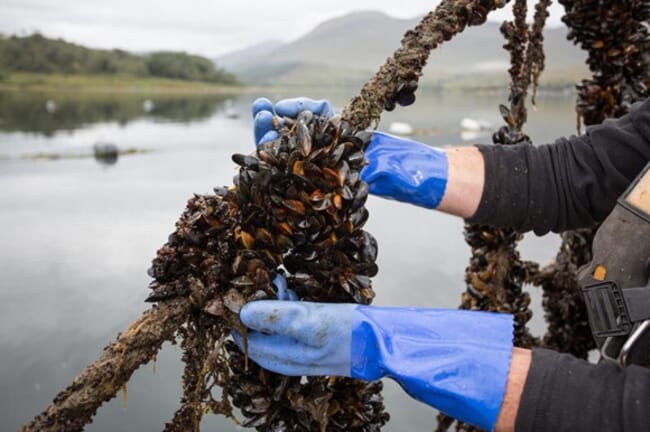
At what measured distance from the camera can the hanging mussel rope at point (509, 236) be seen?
2670 millimetres

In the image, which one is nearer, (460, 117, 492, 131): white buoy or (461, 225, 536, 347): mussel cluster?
(461, 225, 536, 347): mussel cluster

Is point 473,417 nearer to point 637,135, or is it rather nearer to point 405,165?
point 405,165

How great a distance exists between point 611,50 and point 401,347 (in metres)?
2.59

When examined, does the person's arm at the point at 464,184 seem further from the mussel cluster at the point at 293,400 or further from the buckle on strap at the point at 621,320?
the mussel cluster at the point at 293,400

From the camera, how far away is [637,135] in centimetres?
197

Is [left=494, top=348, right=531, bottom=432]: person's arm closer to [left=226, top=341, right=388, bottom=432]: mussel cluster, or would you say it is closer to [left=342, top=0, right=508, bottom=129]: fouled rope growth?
[left=226, top=341, right=388, bottom=432]: mussel cluster

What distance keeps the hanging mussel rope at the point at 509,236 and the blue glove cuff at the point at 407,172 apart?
2.39ft

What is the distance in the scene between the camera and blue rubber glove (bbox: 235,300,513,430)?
142cm

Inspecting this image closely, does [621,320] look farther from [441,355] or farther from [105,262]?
[105,262]

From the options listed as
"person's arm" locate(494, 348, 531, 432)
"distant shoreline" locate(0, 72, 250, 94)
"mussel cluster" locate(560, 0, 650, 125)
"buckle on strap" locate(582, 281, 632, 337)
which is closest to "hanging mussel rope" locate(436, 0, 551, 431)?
"mussel cluster" locate(560, 0, 650, 125)

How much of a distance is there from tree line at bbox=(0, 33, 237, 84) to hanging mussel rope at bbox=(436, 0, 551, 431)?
58943mm

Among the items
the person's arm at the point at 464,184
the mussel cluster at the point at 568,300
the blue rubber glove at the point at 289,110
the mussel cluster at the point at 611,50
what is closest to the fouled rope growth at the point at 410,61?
the blue rubber glove at the point at 289,110

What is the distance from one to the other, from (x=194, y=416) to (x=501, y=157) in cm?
156

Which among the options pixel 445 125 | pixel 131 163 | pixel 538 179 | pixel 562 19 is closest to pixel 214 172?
pixel 131 163
